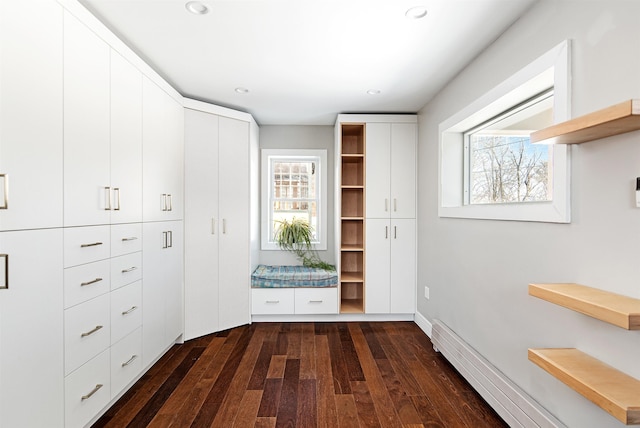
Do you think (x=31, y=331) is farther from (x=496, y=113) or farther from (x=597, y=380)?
(x=496, y=113)

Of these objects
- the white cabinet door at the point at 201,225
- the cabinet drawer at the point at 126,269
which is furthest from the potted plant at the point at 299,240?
the cabinet drawer at the point at 126,269

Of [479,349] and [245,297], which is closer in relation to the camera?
[479,349]

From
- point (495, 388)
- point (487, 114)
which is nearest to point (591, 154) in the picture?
point (487, 114)

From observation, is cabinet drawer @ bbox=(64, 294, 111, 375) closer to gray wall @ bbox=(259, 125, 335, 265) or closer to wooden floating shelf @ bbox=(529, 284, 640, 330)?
wooden floating shelf @ bbox=(529, 284, 640, 330)

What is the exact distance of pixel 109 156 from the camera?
81.0 inches

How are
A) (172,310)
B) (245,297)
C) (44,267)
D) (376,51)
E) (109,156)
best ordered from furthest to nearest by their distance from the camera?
(245,297), (172,310), (376,51), (109,156), (44,267)

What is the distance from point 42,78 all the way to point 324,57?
5.53 feet

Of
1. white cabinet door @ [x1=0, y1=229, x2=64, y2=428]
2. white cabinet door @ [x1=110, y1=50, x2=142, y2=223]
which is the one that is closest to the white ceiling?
white cabinet door @ [x1=110, y1=50, x2=142, y2=223]

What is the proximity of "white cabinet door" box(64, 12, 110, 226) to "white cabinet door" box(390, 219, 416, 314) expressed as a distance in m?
2.86

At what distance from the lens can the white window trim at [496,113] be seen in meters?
1.57

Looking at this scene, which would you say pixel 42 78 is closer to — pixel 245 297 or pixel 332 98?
pixel 332 98

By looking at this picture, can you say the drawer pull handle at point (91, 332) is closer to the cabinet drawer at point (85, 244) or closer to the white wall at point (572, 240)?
the cabinet drawer at point (85, 244)

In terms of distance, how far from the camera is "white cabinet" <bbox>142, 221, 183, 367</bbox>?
2549 millimetres

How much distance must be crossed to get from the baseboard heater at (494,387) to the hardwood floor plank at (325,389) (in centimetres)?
98
